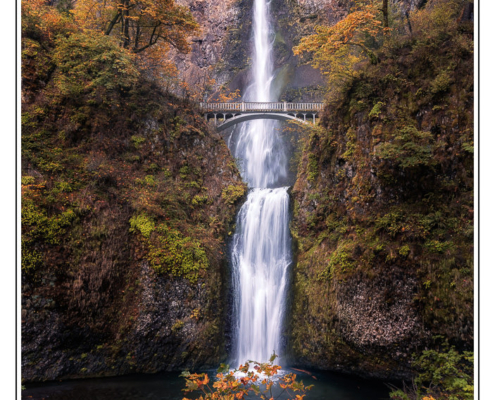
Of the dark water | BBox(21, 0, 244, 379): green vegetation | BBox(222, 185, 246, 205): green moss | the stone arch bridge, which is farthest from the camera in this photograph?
the stone arch bridge

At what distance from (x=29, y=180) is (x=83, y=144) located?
273cm

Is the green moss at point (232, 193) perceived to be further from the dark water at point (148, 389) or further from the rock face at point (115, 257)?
the dark water at point (148, 389)

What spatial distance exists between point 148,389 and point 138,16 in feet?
49.5

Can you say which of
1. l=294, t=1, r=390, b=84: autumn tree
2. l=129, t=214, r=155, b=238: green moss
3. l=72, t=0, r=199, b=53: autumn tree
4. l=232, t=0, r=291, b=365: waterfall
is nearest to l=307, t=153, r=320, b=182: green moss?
l=232, t=0, r=291, b=365: waterfall

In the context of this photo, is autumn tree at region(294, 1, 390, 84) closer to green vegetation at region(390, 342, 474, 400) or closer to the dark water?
green vegetation at region(390, 342, 474, 400)

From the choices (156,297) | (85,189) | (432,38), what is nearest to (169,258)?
(156,297)

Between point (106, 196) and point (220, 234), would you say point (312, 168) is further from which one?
point (106, 196)

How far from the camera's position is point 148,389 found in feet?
30.2

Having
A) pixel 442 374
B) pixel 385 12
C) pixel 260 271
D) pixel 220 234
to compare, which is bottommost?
pixel 442 374

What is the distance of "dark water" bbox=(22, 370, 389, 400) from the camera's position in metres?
8.53

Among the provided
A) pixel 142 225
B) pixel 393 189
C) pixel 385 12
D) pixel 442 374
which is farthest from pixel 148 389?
pixel 385 12

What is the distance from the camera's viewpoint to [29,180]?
10016mm

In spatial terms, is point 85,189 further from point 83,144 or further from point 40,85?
point 40,85

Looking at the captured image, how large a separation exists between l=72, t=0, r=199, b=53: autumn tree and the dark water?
1394cm
